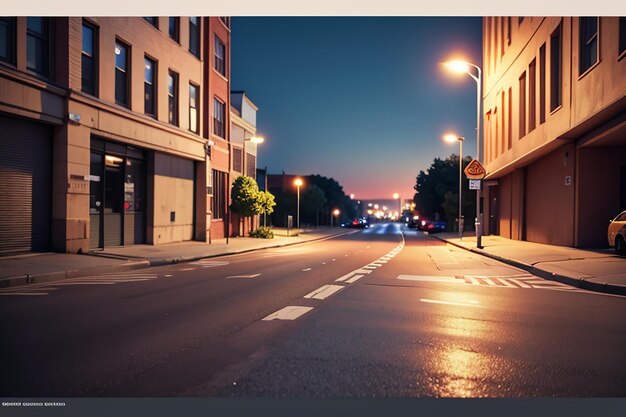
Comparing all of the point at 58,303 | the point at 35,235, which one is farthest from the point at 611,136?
the point at 35,235

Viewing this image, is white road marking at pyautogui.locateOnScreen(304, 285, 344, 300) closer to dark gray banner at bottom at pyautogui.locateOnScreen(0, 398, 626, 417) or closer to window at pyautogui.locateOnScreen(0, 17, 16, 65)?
dark gray banner at bottom at pyautogui.locateOnScreen(0, 398, 626, 417)

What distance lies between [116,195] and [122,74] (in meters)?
5.25

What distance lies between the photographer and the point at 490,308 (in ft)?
28.0

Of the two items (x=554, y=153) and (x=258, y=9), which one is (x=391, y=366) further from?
(x=554, y=153)

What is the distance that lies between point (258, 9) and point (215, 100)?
25.0m

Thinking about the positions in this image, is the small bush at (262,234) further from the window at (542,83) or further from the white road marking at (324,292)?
the white road marking at (324,292)

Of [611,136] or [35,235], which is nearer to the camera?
[35,235]

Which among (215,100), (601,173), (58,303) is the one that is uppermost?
(215,100)

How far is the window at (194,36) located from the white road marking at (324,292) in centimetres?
2211

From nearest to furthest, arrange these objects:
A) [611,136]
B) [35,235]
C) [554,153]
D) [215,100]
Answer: [35,235]
[611,136]
[554,153]
[215,100]

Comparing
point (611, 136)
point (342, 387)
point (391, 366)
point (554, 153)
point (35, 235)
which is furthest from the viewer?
point (554, 153)

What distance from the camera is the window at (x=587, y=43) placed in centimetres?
1870

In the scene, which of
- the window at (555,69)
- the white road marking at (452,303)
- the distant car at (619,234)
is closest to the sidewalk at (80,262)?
the white road marking at (452,303)

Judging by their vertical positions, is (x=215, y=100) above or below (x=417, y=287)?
above
